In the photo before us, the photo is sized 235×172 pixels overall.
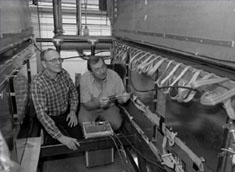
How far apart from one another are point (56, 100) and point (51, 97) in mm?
55

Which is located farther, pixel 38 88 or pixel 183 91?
pixel 38 88

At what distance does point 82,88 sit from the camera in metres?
1.79

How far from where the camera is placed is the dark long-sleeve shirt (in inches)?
57.3

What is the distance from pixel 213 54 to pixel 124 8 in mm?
1320

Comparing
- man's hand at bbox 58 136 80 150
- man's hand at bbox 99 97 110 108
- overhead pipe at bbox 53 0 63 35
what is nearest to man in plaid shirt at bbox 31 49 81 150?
man's hand at bbox 58 136 80 150

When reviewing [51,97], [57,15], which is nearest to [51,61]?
[51,97]

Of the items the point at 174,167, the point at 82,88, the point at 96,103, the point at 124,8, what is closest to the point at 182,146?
the point at 174,167

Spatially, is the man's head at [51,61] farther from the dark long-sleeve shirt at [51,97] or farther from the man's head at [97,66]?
the man's head at [97,66]

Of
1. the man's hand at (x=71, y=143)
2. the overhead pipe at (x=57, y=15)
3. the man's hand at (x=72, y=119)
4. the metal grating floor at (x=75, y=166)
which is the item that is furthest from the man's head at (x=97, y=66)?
the overhead pipe at (x=57, y=15)

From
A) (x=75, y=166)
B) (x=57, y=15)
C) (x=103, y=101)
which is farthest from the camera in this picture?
(x=57, y=15)

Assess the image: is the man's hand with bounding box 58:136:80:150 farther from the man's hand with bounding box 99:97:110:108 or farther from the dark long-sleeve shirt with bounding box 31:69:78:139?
the man's hand with bounding box 99:97:110:108

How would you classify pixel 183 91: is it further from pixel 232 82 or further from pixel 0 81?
pixel 0 81

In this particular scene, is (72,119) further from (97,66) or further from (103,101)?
(97,66)

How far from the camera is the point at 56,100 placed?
1664 millimetres
